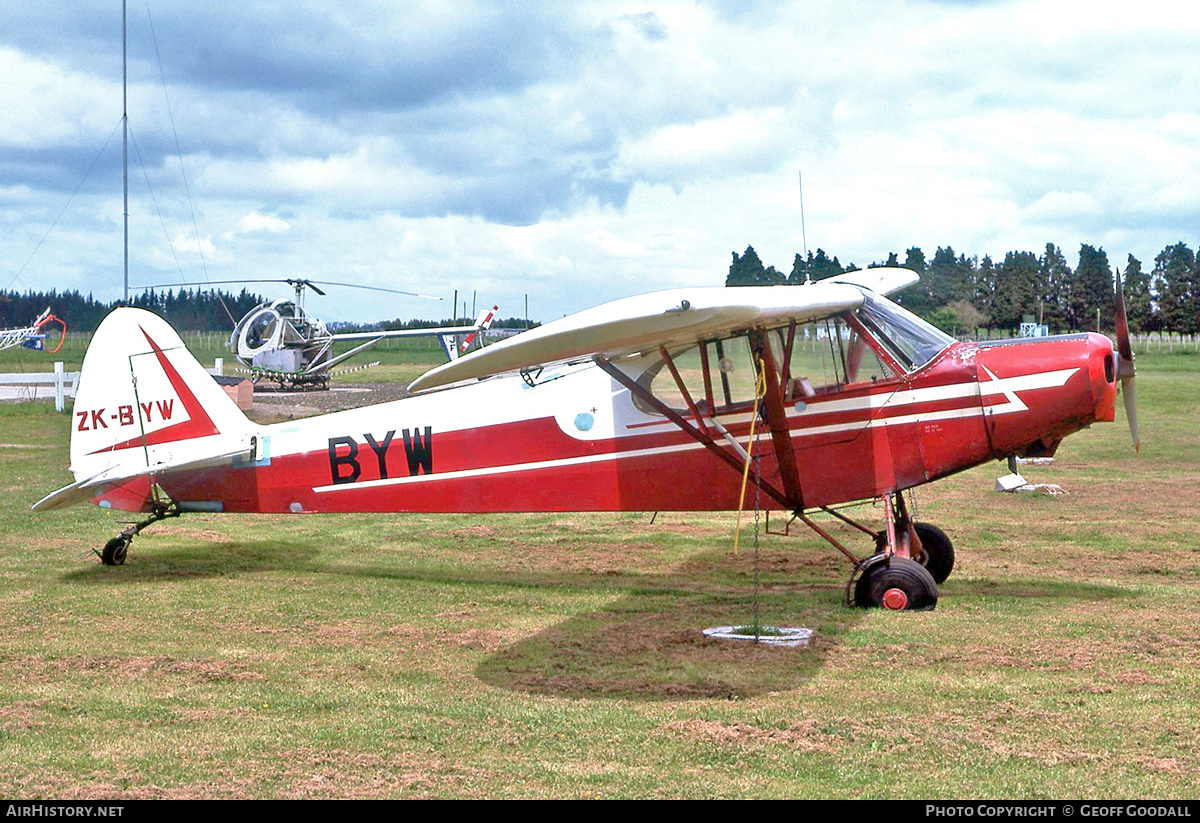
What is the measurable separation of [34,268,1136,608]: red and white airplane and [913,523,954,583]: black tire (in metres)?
0.02

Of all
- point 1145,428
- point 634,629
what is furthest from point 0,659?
point 1145,428

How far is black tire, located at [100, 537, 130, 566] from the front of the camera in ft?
38.4

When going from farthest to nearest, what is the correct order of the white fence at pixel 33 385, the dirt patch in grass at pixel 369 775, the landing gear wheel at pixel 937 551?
1. the white fence at pixel 33 385
2. the landing gear wheel at pixel 937 551
3. the dirt patch in grass at pixel 369 775

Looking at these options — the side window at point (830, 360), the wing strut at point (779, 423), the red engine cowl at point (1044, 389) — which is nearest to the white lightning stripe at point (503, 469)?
the wing strut at point (779, 423)

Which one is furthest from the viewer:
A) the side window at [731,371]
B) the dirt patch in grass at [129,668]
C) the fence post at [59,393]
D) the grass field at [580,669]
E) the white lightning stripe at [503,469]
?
the fence post at [59,393]

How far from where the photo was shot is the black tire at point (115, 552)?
11719mm

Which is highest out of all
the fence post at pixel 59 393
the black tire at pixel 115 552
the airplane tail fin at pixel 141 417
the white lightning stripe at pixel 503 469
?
the fence post at pixel 59 393

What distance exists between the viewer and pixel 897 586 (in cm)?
923

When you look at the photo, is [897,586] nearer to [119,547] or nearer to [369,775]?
[369,775]

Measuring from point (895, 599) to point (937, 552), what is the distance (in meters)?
1.76

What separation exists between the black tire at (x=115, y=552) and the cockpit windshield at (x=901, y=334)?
801cm

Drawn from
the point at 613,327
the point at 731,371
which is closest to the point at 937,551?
the point at 731,371

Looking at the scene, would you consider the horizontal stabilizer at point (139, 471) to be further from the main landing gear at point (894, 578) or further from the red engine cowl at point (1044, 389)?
the red engine cowl at point (1044, 389)

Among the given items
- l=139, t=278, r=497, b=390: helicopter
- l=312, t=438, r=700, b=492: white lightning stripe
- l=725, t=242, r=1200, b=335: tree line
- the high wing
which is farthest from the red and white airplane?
l=725, t=242, r=1200, b=335: tree line
